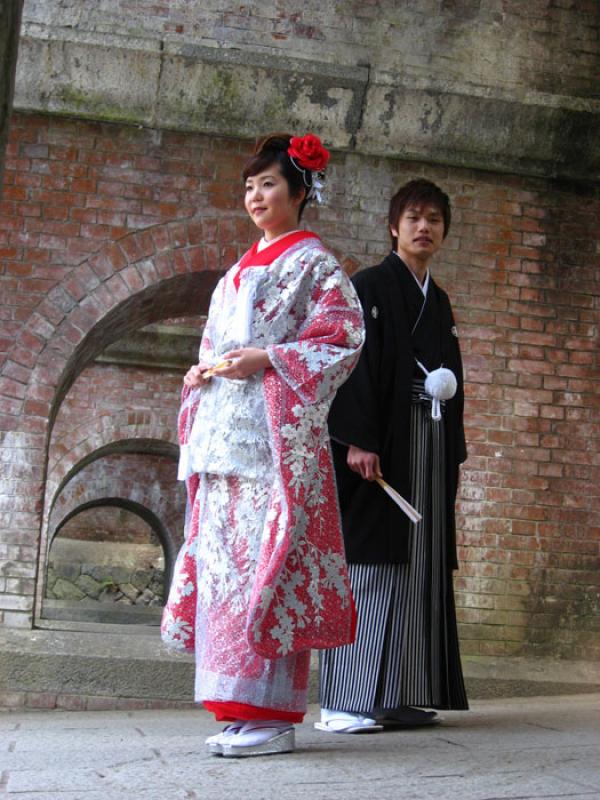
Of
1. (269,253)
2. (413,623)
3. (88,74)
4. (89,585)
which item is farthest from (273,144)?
(89,585)

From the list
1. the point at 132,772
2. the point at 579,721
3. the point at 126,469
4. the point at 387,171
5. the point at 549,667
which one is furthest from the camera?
the point at 126,469

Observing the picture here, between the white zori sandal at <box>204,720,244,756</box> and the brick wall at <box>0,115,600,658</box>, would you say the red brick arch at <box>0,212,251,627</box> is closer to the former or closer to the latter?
the brick wall at <box>0,115,600,658</box>

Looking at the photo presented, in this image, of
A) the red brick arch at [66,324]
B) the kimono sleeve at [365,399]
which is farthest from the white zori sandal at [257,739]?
the red brick arch at [66,324]

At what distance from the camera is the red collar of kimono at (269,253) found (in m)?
3.18

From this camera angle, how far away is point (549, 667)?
232 inches

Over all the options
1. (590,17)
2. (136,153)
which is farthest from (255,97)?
(590,17)

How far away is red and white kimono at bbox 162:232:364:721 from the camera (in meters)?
2.86

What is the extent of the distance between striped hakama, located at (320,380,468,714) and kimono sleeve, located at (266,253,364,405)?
78 cm

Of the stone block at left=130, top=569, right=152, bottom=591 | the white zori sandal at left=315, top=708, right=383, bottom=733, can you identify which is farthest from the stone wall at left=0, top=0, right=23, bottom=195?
the stone block at left=130, top=569, right=152, bottom=591

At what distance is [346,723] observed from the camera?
3582 millimetres

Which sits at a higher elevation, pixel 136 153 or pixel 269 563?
pixel 136 153

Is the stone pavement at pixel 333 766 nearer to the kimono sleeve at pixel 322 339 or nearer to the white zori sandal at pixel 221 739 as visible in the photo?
the white zori sandal at pixel 221 739

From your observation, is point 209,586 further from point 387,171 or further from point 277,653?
point 387,171

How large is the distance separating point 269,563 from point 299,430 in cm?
36
